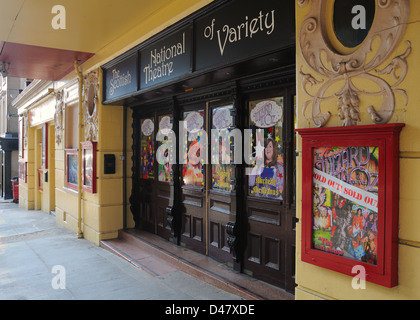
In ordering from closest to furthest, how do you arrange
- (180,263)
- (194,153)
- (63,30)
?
1. (180,263)
2. (63,30)
3. (194,153)

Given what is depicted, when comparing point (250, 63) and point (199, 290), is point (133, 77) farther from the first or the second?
point (199, 290)

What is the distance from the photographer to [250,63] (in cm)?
349

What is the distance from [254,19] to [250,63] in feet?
1.39

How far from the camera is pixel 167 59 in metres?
4.59

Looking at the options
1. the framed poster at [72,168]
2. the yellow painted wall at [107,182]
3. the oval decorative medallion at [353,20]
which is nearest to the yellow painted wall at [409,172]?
the oval decorative medallion at [353,20]

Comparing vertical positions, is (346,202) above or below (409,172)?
below

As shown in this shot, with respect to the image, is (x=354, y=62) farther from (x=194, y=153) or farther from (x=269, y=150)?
(x=194, y=153)

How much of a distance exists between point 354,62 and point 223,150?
262 cm

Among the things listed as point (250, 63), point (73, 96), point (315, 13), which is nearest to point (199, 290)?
point (250, 63)

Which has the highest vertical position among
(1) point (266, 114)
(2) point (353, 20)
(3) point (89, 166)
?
(2) point (353, 20)

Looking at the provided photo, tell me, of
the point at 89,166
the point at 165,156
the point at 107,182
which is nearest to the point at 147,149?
the point at 165,156

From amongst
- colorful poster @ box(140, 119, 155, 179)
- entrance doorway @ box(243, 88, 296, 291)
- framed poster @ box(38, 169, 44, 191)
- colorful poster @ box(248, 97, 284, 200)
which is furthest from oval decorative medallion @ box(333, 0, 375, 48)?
framed poster @ box(38, 169, 44, 191)

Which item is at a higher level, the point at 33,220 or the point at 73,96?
the point at 73,96

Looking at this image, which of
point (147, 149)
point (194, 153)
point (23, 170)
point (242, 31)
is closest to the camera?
point (242, 31)
